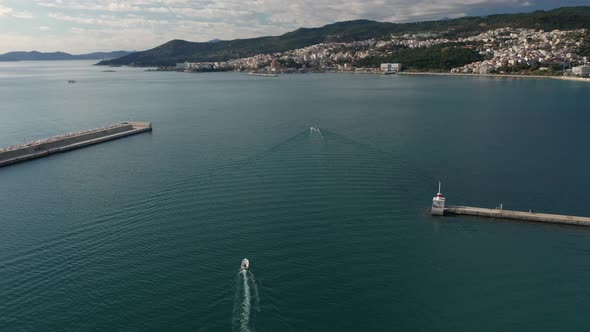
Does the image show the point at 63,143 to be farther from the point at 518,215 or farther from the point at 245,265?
the point at 518,215

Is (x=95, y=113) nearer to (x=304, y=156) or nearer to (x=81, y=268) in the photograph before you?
(x=304, y=156)

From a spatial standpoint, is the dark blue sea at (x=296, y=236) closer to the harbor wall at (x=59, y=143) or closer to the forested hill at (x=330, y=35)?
the harbor wall at (x=59, y=143)

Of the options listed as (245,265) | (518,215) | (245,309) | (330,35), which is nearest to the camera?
(245,309)

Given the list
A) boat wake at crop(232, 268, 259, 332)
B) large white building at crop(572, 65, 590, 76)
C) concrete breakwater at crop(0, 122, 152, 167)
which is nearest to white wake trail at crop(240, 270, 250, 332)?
boat wake at crop(232, 268, 259, 332)

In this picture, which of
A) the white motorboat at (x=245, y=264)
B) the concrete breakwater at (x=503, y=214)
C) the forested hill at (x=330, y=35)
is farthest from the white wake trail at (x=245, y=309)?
the forested hill at (x=330, y=35)

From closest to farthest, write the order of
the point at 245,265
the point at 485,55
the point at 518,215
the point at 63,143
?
1. the point at 245,265
2. the point at 518,215
3. the point at 63,143
4. the point at 485,55

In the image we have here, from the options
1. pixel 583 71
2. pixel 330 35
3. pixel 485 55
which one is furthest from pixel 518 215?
pixel 330 35

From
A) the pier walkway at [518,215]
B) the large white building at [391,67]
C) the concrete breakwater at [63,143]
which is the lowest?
the pier walkway at [518,215]
